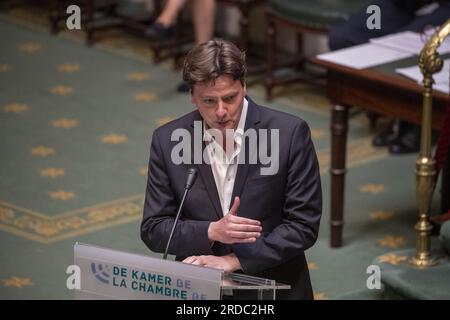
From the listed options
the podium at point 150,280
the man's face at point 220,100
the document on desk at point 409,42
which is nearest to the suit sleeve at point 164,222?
the man's face at point 220,100

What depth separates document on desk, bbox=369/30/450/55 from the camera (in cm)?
545

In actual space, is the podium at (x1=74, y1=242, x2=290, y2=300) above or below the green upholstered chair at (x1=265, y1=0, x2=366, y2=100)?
above

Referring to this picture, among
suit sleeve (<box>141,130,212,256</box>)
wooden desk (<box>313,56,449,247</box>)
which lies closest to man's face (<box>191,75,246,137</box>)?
suit sleeve (<box>141,130,212,256</box>)

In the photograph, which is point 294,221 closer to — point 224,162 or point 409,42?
point 224,162

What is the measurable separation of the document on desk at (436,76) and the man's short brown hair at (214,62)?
2.09 meters

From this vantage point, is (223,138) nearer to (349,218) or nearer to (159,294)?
(159,294)

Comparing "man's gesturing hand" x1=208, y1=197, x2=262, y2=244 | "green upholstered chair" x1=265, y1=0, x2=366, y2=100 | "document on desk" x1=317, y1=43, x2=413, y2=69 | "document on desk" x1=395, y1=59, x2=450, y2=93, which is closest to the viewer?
"man's gesturing hand" x1=208, y1=197, x2=262, y2=244

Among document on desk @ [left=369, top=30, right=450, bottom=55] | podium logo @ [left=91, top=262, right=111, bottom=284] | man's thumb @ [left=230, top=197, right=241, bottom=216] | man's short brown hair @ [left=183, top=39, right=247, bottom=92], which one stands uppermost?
man's short brown hair @ [left=183, top=39, right=247, bottom=92]

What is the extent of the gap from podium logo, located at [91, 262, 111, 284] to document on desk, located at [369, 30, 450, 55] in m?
2.97

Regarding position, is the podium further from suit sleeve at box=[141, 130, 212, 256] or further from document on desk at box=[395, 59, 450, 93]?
document on desk at box=[395, 59, 450, 93]

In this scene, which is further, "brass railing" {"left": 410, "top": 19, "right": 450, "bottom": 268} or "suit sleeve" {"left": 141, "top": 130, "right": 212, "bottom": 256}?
"brass railing" {"left": 410, "top": 19, "right": 450, "bottom": 268}

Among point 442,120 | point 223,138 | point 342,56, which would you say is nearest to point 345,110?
point 342,56

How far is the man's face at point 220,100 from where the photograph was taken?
121 inches

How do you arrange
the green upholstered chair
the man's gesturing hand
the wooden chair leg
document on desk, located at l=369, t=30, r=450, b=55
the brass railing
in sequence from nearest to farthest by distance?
the man's gesturing hand
the brass railing
document on desk, located at l=369, t=30, r=450, b=55
the green upholstered chair
the wooden chair leg
